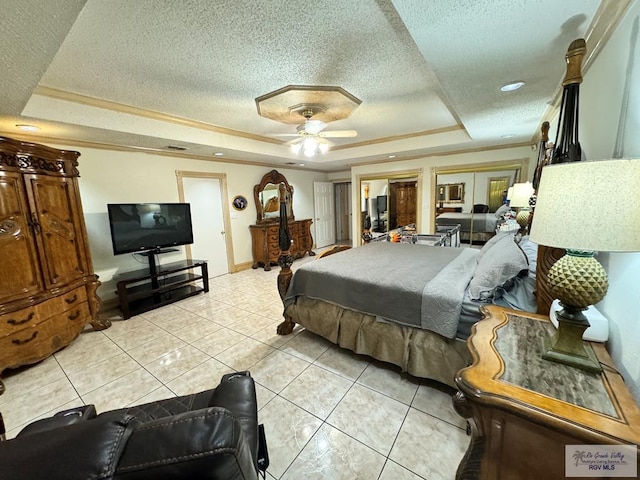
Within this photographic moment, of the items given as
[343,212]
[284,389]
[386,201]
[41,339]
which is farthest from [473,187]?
[41,339]

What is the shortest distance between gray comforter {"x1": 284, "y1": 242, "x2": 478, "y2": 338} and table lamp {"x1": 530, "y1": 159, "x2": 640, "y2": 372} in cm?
81

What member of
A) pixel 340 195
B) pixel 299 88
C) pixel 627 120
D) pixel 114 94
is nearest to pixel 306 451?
pixel 627 120

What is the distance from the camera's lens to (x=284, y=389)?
6.46ft

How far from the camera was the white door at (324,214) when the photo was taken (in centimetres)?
699

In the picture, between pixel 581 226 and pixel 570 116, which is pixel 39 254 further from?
pixel 570 116

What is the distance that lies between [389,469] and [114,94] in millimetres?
3677

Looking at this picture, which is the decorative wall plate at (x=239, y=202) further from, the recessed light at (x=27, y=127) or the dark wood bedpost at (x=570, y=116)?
the dark wood bedpost at (x=570, y=116)

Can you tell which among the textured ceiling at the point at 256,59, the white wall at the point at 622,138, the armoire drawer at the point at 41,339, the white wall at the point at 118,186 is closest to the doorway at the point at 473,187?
the textured ceiling at the point at 256,59

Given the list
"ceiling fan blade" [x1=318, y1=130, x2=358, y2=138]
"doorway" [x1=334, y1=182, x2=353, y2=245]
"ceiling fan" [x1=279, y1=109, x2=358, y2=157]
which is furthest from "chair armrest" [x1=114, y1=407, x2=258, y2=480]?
"doorway" [x1=334, y1=182, x2=353, y2=245]

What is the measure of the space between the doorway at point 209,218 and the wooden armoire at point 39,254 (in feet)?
5.47

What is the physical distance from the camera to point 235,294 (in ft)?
13.2

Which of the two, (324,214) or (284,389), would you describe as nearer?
(284,389)

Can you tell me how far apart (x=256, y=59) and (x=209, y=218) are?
3.37 metres

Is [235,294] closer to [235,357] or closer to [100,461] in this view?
[235,357]
